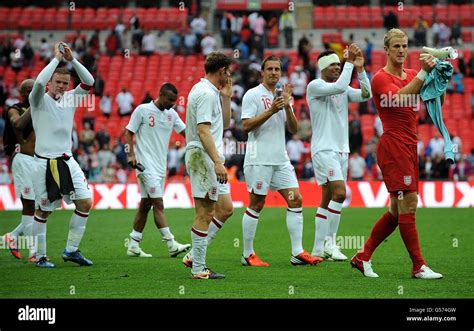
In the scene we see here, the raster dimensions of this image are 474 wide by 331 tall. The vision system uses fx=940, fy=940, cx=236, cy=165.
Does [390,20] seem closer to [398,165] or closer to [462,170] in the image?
[462,170]

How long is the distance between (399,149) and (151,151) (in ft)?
15.1

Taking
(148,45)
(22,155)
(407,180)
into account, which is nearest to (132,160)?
(22,155)

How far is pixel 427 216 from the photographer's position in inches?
814

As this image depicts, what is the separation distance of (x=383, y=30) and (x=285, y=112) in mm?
24765

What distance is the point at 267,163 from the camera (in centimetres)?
1227

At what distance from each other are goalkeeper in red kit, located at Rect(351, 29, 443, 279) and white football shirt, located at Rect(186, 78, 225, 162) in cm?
179

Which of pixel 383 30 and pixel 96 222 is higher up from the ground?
pixel 383 30

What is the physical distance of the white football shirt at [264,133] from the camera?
1229cm

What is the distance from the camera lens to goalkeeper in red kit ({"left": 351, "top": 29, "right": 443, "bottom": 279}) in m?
10.3

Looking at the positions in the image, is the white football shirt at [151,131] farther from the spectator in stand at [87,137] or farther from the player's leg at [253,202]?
the spectator in stand at [87,137]

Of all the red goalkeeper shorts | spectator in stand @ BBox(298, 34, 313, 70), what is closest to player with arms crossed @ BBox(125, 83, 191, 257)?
the red goalkeeper shorts

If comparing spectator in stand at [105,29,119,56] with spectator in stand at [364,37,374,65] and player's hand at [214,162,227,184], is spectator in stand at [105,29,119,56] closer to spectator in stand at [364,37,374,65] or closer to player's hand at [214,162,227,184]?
spectator in stand at [364,37,374,65]

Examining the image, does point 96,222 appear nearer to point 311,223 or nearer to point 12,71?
point 311,223
